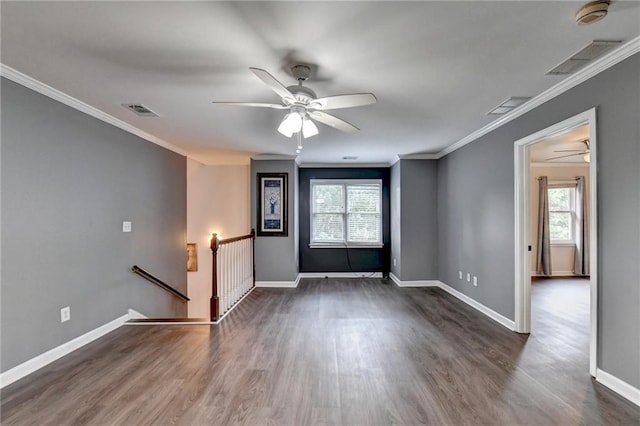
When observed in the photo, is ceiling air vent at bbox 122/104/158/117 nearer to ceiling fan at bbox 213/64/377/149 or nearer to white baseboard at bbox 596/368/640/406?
ceiling fan at bbox 213/64/377/149

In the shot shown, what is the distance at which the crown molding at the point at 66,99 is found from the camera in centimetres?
245

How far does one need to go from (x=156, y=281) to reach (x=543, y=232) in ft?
25.5

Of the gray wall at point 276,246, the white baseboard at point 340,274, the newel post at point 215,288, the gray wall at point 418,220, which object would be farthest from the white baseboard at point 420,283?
the newel post at point 215,288

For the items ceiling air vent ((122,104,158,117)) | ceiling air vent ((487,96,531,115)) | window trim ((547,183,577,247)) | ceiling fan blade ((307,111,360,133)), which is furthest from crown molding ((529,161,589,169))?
ceiling air vent ((122,104,158,117))

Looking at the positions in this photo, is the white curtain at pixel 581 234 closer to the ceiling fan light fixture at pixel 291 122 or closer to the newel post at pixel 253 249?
the newel post at pixel 253 249

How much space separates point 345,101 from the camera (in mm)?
2271

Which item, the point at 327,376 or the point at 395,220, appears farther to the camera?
the point at 395,220

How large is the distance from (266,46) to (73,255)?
112 inches

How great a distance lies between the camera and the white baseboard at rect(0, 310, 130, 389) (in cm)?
241

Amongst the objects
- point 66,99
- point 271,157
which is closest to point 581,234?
point 271,157

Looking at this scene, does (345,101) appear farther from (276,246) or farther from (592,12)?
(276,246)

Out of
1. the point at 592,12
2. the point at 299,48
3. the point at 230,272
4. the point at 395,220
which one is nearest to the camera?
the point at 592,12

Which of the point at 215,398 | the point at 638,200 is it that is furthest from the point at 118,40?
the point at 638,200

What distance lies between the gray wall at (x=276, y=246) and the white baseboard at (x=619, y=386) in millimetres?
4455
